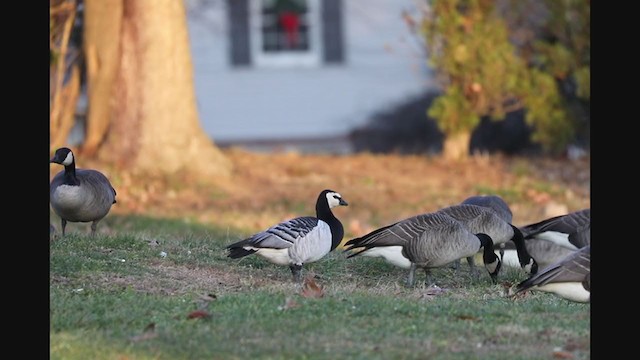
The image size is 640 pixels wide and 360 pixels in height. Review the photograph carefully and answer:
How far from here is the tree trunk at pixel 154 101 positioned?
17.1 metres

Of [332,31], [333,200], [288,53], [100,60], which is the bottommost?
[333,200]

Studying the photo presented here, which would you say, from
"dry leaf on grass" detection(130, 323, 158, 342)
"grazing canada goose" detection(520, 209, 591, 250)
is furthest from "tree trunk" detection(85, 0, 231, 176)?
"dry leaf on grass" detection(130, 323, 158, 342)

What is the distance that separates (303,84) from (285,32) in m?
1.35

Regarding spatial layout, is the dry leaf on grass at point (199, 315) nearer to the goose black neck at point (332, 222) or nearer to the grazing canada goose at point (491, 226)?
the goose black neck at point (332, 222)

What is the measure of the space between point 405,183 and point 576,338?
10.7m

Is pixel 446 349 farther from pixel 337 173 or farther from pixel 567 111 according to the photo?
pixel 567 111

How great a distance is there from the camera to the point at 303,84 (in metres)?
29.3

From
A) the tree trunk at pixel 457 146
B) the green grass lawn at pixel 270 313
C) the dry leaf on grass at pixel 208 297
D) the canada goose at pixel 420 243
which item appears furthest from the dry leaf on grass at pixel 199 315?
the tree trunk at pixel 457 146

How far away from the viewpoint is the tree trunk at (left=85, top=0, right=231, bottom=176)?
1714 cm

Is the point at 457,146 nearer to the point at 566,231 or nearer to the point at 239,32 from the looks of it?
the point at 566,231

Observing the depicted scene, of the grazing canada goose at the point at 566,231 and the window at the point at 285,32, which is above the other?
the window at the point at 285,32

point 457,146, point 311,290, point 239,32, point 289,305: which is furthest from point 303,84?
point 289,305

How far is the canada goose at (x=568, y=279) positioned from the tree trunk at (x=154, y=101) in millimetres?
9654
